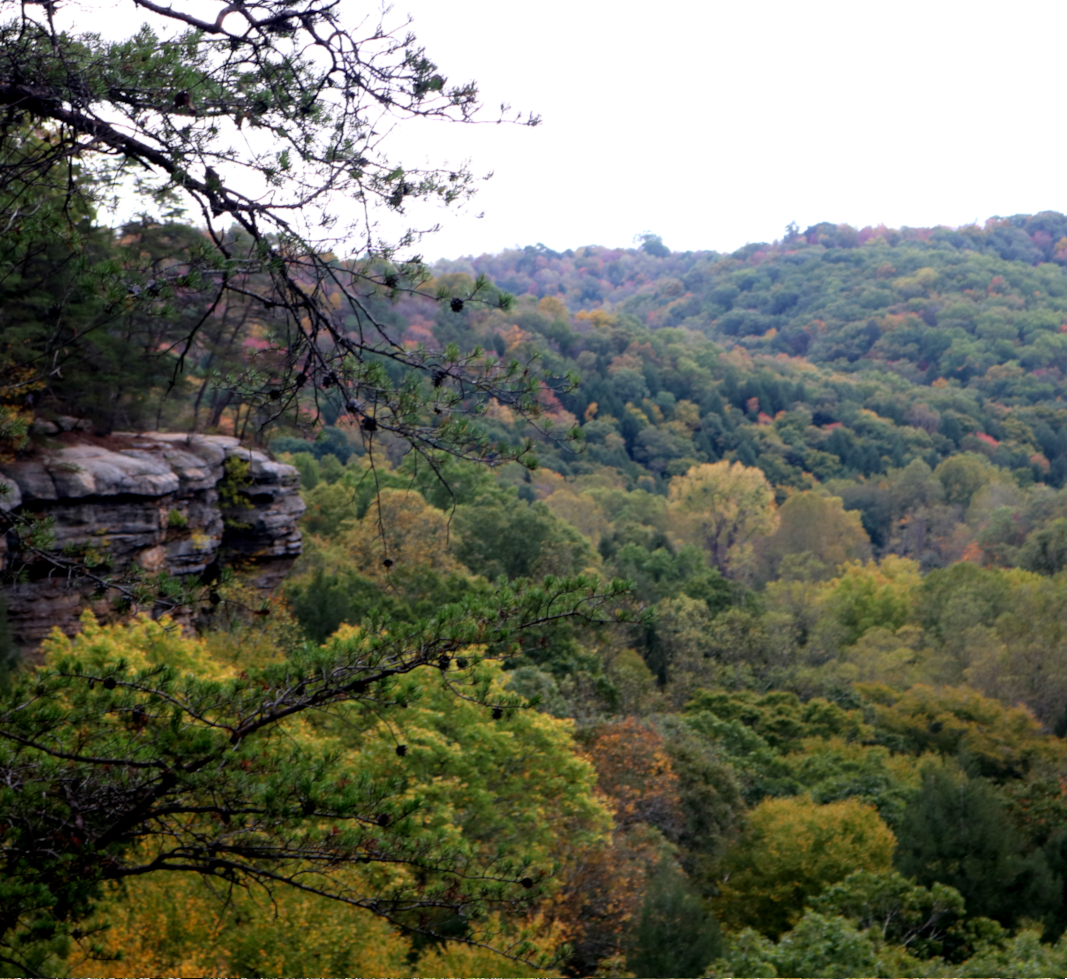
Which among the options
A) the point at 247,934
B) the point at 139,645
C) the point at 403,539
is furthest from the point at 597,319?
the point at 247,934

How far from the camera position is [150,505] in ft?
61.9

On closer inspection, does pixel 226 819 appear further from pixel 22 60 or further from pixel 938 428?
pixel 938 428

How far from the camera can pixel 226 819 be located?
357 centimetres

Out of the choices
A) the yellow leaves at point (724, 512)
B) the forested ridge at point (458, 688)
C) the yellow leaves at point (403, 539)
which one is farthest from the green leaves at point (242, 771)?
the yellow leaves at point (724, 512)

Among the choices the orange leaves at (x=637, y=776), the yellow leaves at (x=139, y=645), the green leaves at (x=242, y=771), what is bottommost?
the orange leaves at (x=637, y=776)

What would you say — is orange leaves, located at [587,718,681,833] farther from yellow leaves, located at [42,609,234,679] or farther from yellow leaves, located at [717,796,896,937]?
yellow leaves, located at [42,609,234,679]

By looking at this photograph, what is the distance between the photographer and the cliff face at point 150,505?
666 inches

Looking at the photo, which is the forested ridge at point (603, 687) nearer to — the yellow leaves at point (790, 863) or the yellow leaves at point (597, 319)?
the yellow leaves at point (790, 863)

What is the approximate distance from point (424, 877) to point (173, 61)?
1061 centimetres

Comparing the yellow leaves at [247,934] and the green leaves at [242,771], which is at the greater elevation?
the green leaves at [242,771]

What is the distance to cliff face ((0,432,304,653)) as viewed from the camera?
16.9 meters

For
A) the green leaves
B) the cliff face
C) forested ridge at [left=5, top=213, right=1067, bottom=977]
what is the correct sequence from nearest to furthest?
the green leaves
forested ridge at [left=5, top=213, right=1067, bottom=977]
the cliff face

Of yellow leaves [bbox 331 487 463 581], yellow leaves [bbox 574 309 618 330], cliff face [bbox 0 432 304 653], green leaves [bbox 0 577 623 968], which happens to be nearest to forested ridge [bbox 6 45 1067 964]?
green leaves [bbox 0 577 623 968]

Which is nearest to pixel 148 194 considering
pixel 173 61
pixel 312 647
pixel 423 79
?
pixel 173 61
